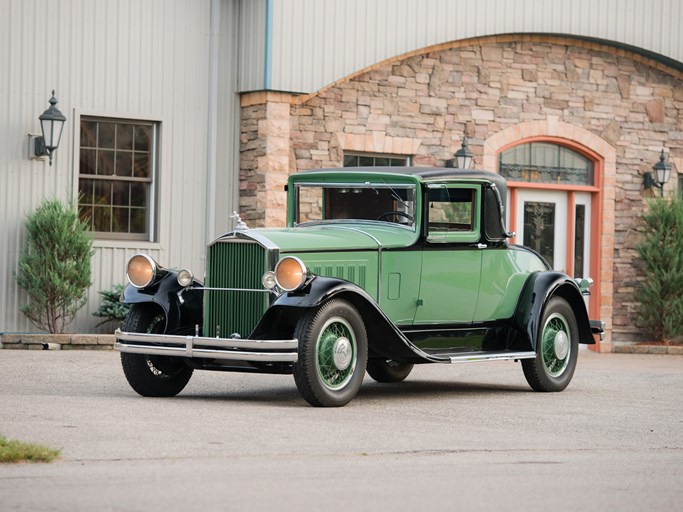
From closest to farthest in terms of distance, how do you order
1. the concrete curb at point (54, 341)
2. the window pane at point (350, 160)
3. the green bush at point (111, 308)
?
1. the concrete curb at point (54, 341)
2. the green bush at point (111, 308)
3. the window pane at point (350, 160)

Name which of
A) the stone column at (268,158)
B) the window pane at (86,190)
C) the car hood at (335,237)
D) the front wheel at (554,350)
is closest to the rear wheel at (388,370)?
the front wheel at (554,350)

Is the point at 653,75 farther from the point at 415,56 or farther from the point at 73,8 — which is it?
the point at 73,8

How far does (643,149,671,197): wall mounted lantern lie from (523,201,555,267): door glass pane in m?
1.58

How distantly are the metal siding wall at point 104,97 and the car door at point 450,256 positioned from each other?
6.06 metres

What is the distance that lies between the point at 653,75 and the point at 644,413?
10455 mm

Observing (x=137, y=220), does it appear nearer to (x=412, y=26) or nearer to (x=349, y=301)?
(x=412, y=26)

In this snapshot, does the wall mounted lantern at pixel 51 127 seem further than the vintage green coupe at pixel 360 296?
Yes

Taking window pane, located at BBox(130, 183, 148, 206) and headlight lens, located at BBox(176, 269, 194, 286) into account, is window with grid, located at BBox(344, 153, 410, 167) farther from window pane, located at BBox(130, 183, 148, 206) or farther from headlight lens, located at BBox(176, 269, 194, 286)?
headlight lens, located at BBox(176, 269, 194, 286)

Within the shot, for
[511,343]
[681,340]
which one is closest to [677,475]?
[511,343]

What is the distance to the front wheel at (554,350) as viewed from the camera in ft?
38.3

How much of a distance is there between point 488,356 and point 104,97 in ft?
23.4

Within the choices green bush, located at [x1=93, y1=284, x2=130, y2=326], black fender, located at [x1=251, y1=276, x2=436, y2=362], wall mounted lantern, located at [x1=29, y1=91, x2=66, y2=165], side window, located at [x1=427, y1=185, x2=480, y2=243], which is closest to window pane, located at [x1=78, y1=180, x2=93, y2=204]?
wall mounted lantern, located at [x1=29, y1=91, x2=66, y2=165]

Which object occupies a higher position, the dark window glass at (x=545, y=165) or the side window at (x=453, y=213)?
the dark window glass at (x=545, y=165)

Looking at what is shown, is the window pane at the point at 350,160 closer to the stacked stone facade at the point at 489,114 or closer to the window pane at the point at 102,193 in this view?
the stacked stone facade at the point at 489,114
